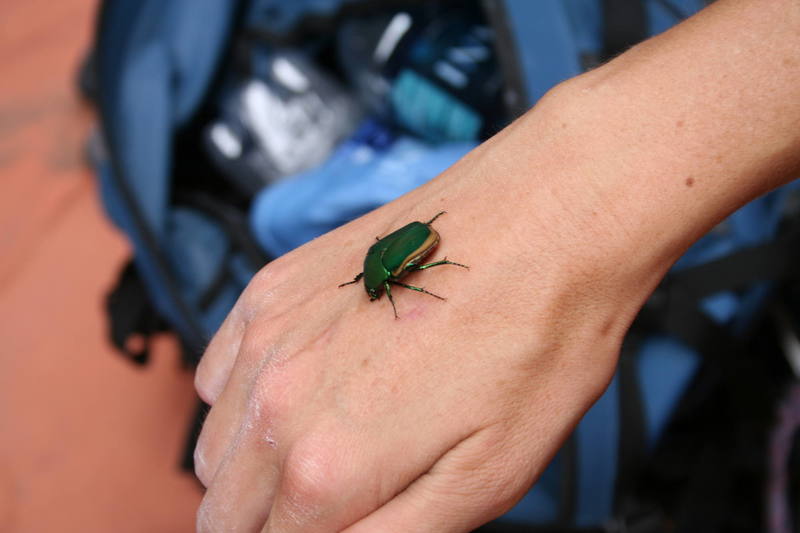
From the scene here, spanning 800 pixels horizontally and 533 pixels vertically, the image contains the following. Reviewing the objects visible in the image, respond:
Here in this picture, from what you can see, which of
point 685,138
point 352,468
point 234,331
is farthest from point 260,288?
point 685,138

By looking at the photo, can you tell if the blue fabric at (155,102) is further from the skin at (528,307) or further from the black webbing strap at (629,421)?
the black webbing strap at (629,421)

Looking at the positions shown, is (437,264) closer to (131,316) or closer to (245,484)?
(245,484)

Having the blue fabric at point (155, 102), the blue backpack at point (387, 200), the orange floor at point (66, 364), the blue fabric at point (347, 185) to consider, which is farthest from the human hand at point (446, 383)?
the orange floor at point (66, 364)

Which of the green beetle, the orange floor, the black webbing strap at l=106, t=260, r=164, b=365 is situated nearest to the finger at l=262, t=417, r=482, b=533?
the green beetle

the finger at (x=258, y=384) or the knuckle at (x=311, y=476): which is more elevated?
the finger at (x=258, y=384)

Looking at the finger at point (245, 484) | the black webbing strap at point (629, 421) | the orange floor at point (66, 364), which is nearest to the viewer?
the finger at point (245, 484)

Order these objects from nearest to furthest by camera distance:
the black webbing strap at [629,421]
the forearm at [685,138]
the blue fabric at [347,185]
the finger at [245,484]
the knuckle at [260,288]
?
the forearm at [685,138]
the finger at [245,484]
the knuckle at [260,288]
the black webbing strap at [629,421]
the blue fabric at [347,185]

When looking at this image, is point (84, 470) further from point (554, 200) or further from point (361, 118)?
point (554, 200)

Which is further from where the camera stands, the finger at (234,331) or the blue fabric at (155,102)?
the blue fabric at (155,102)
